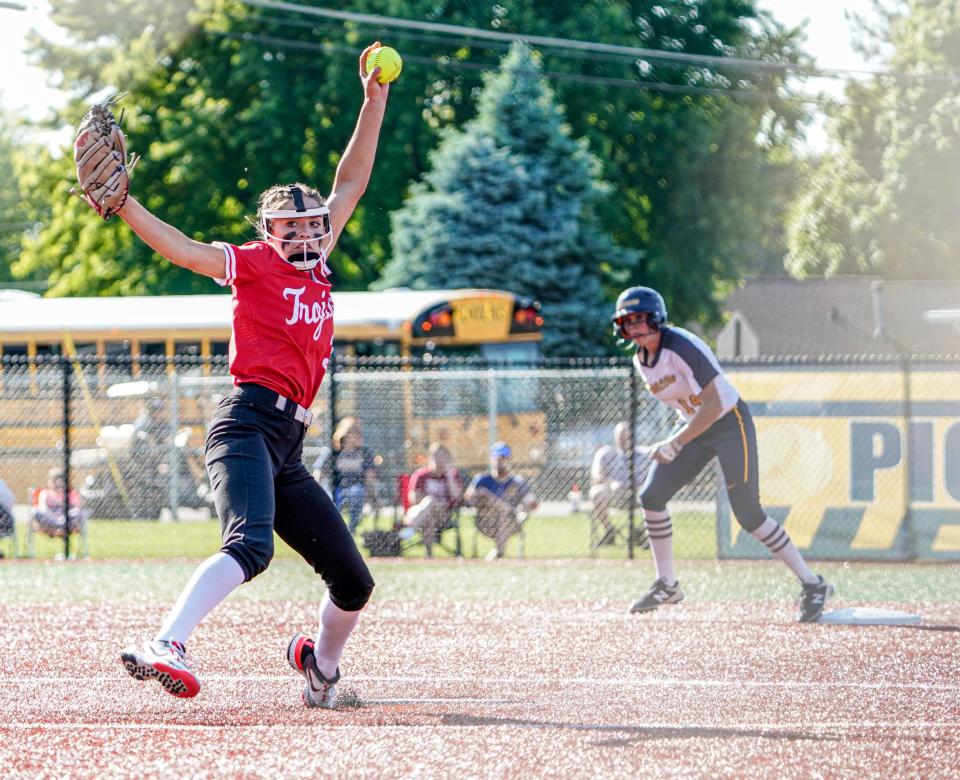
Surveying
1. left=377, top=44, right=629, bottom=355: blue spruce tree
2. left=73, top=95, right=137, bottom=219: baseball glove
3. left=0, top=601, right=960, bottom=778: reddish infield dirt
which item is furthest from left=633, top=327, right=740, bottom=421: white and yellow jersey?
left=377, top=44, right=629, bottom=355: blue spruce tree

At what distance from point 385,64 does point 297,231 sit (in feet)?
3.82

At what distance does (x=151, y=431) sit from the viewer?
76.8 feet

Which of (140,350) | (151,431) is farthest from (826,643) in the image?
(140,350)

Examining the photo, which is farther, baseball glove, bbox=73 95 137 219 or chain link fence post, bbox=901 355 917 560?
chain link fence post, bbox=901 355 917 560

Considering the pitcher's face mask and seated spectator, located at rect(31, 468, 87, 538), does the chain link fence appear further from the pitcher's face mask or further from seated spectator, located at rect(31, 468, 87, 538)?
the pitcher's face mask

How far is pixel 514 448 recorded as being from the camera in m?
20.9

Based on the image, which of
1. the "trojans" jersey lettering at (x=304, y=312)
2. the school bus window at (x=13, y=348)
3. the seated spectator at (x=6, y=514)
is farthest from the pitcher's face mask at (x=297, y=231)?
the school bus window at (x=13, y=348)

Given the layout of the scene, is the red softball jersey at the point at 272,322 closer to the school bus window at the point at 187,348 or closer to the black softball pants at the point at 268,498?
the black softball pants at the point at 268,498

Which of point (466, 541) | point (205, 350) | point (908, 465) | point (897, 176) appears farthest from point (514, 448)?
point (897, 176)

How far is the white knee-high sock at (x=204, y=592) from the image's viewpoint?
5766mm

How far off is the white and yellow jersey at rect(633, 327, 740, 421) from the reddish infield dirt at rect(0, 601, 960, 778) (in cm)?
141

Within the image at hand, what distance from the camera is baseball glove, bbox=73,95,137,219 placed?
5.86 m

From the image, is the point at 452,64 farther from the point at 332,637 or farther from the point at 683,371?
the point at 332,637

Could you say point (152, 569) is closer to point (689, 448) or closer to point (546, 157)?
point (689, 448)
